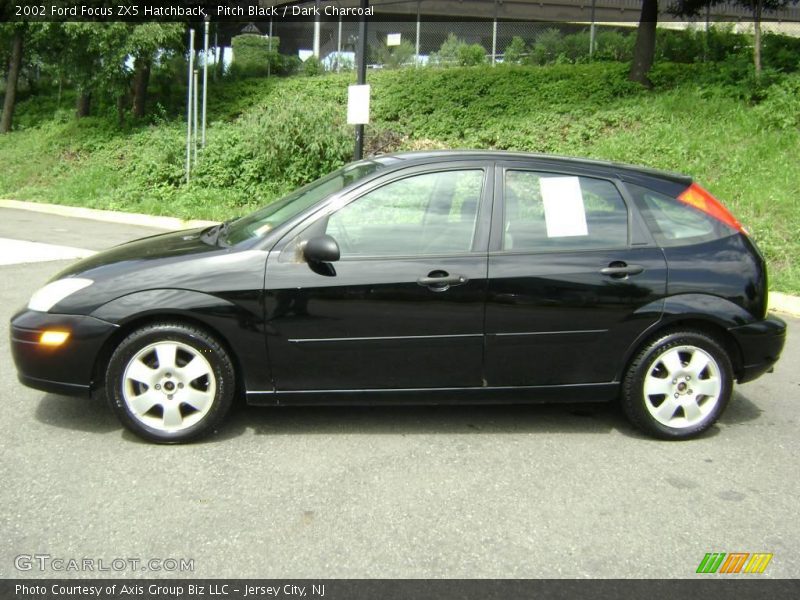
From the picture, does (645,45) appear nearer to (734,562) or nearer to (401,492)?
(401,492)

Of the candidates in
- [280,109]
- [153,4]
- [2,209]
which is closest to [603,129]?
[280,109]

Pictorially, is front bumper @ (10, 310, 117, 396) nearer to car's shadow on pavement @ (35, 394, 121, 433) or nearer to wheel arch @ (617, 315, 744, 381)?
car's shadow on pavement @ (35, 394, 121, 433)

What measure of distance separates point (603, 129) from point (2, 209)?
12.2 meters

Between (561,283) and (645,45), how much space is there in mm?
13402

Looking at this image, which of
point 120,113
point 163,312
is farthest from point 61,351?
point 120,113

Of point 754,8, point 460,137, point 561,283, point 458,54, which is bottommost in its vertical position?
point 561,283

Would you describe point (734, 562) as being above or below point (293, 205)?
below

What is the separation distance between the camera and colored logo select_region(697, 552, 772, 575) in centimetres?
325

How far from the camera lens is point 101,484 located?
387 centimetres

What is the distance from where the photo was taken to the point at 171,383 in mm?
4262

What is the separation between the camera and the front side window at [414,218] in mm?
4410

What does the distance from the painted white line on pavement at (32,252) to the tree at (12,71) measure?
14.0 m

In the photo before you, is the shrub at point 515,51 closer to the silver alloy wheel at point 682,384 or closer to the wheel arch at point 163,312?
the silver alloy wheel at point 682,384

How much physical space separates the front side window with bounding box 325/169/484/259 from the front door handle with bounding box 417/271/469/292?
5.7 inches
